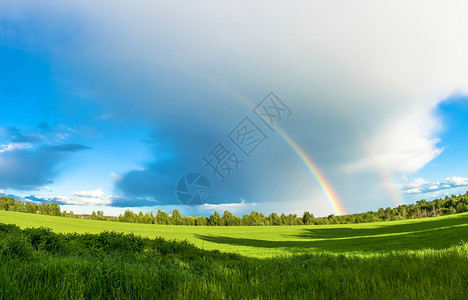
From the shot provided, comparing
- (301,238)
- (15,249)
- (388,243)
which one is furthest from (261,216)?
(15,249)

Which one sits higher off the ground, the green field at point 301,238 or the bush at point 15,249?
the bush at point 15,249

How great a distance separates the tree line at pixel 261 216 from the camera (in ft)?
305

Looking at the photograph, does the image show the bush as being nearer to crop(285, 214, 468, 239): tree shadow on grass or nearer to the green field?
the green field

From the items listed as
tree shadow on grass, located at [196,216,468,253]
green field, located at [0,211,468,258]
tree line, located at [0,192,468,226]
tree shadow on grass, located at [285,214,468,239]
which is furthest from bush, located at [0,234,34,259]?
tree line, located at [0,192,468,226]

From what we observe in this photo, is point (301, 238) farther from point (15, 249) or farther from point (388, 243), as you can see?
point (15, 249)

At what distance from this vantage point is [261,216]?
400ft

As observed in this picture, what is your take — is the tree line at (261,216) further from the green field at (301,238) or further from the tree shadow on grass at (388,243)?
the tree shadow on grass at (388,243)

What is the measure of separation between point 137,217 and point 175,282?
10337 centimetres

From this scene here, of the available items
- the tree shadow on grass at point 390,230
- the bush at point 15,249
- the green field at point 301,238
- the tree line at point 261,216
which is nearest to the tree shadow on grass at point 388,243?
the green field at point 301,238

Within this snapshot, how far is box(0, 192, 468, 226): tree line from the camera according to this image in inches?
3659

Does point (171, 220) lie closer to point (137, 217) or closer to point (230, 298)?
point (137, 217)

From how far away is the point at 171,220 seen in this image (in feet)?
343

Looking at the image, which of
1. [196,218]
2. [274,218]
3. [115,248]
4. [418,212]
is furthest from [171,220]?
[418,212]

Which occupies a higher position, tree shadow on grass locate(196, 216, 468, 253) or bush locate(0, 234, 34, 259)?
bush locate(0, 234, 34, 259)
